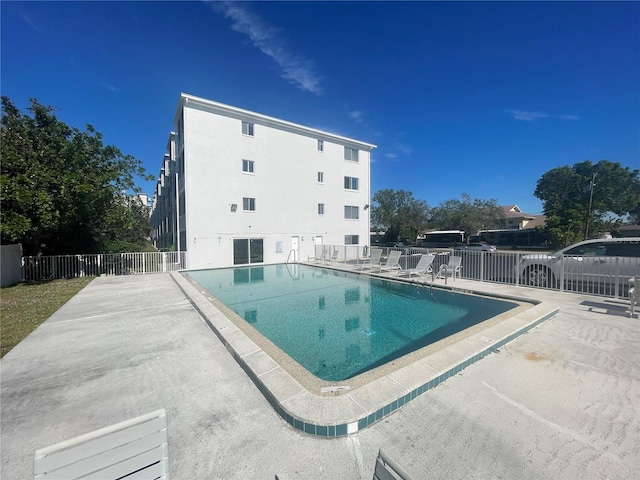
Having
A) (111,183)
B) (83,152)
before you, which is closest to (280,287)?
(111,183)

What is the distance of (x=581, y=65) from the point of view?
447 inches

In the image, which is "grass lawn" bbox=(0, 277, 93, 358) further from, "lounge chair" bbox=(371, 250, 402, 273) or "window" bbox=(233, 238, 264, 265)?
"lounge chair" bbox=(371, 250, 402, 273)

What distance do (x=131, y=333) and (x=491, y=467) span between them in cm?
611

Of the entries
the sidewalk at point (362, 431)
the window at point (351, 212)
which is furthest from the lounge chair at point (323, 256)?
the sidewalk at point (362, 431)

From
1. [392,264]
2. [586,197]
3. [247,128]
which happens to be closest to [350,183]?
[247,128]

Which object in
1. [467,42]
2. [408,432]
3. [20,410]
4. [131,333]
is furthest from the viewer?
[467,42]

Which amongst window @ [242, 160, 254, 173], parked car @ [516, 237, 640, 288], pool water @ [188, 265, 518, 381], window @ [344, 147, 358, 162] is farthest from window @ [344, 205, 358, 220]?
parked car @ [516, 237, 640, 288]

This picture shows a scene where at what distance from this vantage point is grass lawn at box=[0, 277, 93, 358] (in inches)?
205

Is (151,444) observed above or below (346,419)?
above

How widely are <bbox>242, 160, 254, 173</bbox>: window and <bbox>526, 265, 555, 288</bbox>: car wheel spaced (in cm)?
1700

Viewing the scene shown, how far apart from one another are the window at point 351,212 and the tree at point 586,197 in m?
26.6

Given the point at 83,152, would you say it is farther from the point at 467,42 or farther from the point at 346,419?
the point at 467,42

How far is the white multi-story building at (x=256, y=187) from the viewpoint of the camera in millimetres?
16953

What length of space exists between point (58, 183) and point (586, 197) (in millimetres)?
58077
